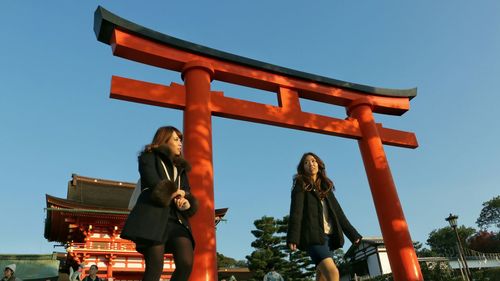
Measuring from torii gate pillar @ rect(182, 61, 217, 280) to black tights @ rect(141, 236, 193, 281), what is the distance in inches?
61.6

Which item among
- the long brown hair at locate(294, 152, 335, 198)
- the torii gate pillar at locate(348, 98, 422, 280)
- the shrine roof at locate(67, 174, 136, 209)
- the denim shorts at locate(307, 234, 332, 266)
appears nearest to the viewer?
the denim shorts at locate(307, 234, 332, 266)

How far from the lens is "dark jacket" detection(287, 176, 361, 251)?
294 centimetres

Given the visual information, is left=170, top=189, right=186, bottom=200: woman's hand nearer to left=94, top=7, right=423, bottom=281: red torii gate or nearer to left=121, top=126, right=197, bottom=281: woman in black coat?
left=121, top=126, right=197, bottom=281: woman in black coat

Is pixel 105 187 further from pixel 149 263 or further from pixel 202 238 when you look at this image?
pixel 149 263

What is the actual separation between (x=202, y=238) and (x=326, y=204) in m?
1.39

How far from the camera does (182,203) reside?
2.27 m

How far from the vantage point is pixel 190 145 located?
4363mm

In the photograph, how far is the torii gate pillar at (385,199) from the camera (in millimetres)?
5207

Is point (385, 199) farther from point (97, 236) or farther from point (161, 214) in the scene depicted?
point (97, 236)

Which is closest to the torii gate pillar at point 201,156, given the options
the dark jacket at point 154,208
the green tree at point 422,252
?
the dark jacket at point 154,208

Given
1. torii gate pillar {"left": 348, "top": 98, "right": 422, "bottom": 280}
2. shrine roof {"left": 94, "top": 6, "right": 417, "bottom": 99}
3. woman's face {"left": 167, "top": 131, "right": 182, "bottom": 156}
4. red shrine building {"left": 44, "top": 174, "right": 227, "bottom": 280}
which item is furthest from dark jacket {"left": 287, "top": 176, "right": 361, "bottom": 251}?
red shrine building {"left": 44, "top": 174, "right": 227, "bottom": 280}

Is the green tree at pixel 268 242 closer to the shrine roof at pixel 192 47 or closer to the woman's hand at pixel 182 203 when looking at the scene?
the shrine roof at pixel 192 47

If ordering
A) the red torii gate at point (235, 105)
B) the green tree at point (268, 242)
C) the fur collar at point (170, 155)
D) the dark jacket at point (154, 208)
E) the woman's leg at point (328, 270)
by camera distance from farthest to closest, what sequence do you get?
the green tree at point (268, 242), the red torii gate at point (235, 105), the woman's leg at point (328, 270), the fur collar at point (170, 155), the dark jacket at point (154, 208)

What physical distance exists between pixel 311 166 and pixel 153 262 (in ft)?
5.78
